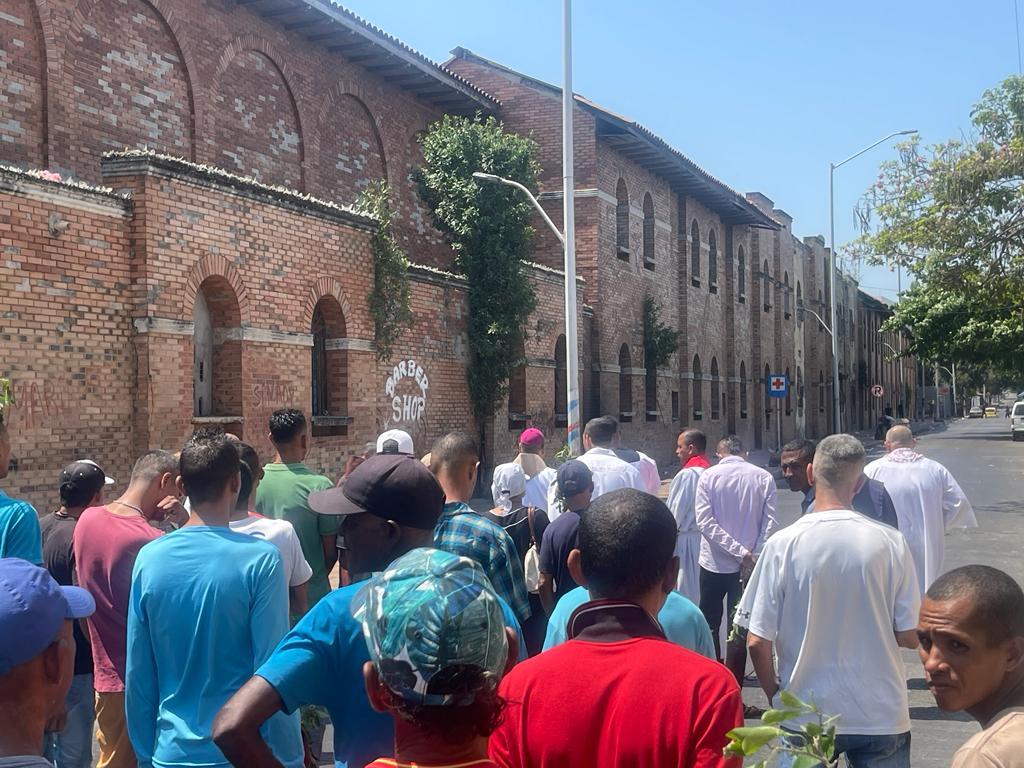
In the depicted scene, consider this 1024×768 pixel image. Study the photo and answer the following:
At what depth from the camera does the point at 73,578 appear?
Result: 16.0 ft

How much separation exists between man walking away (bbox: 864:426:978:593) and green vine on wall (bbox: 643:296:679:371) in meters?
21.3

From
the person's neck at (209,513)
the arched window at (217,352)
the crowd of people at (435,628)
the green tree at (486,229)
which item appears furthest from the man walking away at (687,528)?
the green tree at (486,229)

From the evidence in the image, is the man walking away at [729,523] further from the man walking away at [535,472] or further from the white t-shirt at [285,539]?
the white t-shirt at [285,539]

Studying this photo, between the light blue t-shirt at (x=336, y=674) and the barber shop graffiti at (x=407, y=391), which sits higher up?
the barber shop graffiti at (x=407, y=391)

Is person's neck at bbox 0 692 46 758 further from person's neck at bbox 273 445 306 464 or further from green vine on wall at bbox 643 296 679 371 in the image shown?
green vine on wall at bbox 643 296 679 371

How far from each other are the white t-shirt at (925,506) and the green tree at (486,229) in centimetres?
1300

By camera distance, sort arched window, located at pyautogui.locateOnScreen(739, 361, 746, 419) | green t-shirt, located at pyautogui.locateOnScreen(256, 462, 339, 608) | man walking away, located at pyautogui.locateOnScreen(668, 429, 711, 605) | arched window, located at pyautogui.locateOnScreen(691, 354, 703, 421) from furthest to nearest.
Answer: arched window, located at pyautogui.locateOnScreen(739, 361, 746, 419) → arched window, located at pyautogui.locateOnScreen(691, 354, 703, 421) → man walking away, located at pyautogui.locateOnScreen(668, 429, 711, 605) → green t-shirt, located at pyautogui.locateOnScreen(256, 462, 339, 608)

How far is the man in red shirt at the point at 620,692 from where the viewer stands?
2.30 metres

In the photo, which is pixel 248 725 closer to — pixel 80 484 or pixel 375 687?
pixel 375 687

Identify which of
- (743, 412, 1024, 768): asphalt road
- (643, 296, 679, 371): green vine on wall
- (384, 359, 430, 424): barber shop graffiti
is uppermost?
(643, 296, 679, 371): green vine on wall

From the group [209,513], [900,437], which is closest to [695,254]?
[900,437]

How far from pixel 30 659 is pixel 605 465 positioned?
514 centimetres

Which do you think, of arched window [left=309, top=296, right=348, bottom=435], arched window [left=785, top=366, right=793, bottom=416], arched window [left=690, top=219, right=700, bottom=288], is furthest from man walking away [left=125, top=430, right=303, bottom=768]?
arched window [left=785, top=366, right=793, bottom=416]

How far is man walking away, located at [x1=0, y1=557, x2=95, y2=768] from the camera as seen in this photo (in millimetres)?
2148
